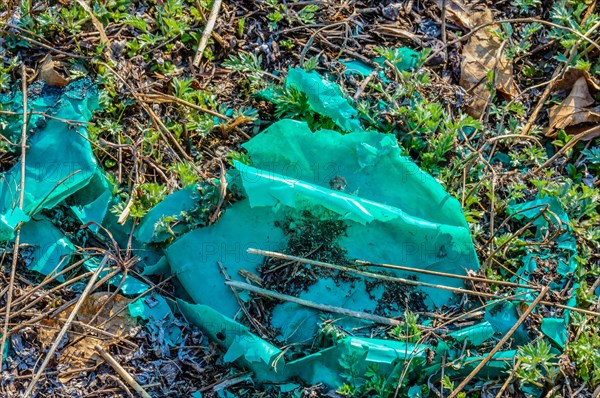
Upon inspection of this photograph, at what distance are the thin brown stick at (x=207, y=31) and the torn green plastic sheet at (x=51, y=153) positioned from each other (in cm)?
47

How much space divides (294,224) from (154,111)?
797 millimetres

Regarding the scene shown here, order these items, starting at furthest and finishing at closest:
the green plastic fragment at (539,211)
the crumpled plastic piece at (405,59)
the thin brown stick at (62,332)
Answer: the crumpled plastic piece at (405,59) → the green plastic fragment at (539,211) → the thin brown stick at (62,332)

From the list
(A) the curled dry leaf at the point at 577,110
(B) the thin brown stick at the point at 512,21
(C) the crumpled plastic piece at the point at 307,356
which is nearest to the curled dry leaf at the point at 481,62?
(B) the thin brown stick at the point at 512,21

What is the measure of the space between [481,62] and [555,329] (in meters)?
1.26

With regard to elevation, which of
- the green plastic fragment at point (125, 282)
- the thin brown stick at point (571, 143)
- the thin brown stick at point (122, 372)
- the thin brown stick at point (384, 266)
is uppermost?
the thin brown stick at point (571, 143)

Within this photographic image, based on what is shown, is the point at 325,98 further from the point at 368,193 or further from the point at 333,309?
the point at 333,309

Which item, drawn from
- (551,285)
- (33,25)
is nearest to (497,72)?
(551,285)

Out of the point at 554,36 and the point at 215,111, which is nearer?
the point at 215,111

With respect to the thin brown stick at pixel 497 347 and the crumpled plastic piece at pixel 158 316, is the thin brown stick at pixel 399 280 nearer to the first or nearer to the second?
the thin brown stick at pixel 497 347

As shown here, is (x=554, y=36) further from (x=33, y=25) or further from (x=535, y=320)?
(x=33, y=25)

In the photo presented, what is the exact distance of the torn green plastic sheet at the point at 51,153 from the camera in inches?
106

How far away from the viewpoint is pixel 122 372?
2.46 metres

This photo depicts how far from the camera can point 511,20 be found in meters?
3.09

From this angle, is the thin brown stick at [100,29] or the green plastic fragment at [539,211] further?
the thin brown stick at [100,29]
